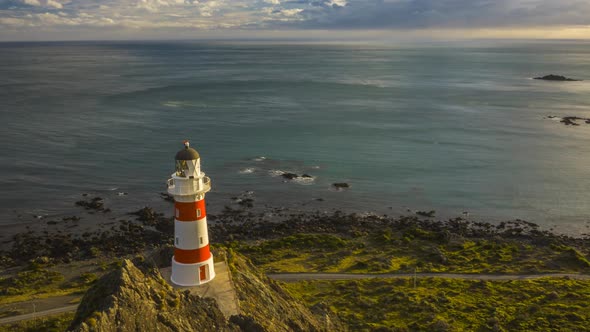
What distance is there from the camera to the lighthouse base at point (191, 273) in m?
22.4

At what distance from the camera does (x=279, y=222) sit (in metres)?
53.2

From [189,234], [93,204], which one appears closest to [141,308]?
[189,234]

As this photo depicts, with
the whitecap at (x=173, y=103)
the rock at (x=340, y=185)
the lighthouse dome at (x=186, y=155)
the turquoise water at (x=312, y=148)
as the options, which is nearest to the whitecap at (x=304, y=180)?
the turquoise water at (x=312, y=148)

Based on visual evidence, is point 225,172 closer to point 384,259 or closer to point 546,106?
point 384,259

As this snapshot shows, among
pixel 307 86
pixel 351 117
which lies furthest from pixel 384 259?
pixel 307 86

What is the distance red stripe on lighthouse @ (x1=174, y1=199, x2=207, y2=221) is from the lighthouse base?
2.56 metres

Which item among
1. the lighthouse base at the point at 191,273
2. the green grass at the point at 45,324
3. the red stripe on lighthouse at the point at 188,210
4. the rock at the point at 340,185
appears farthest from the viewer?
the rock at the point at 340,185

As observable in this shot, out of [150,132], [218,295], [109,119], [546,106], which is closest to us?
[218,295]

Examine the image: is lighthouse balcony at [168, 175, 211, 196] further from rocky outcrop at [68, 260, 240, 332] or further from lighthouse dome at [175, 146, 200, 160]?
rocky outcrop at [68, 260, 240, 332]

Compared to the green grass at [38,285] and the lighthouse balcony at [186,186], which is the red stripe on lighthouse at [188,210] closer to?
the lighthouse balcony at [186,186]

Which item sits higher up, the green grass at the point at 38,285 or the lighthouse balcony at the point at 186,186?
the lighthouse balcony at the point at 186,186

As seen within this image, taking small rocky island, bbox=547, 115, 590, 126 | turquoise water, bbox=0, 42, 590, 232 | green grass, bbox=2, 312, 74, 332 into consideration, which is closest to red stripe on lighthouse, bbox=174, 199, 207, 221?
green grass, bbox=2, 312, 74, 332

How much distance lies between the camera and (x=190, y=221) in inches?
844

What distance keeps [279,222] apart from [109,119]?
209ft
